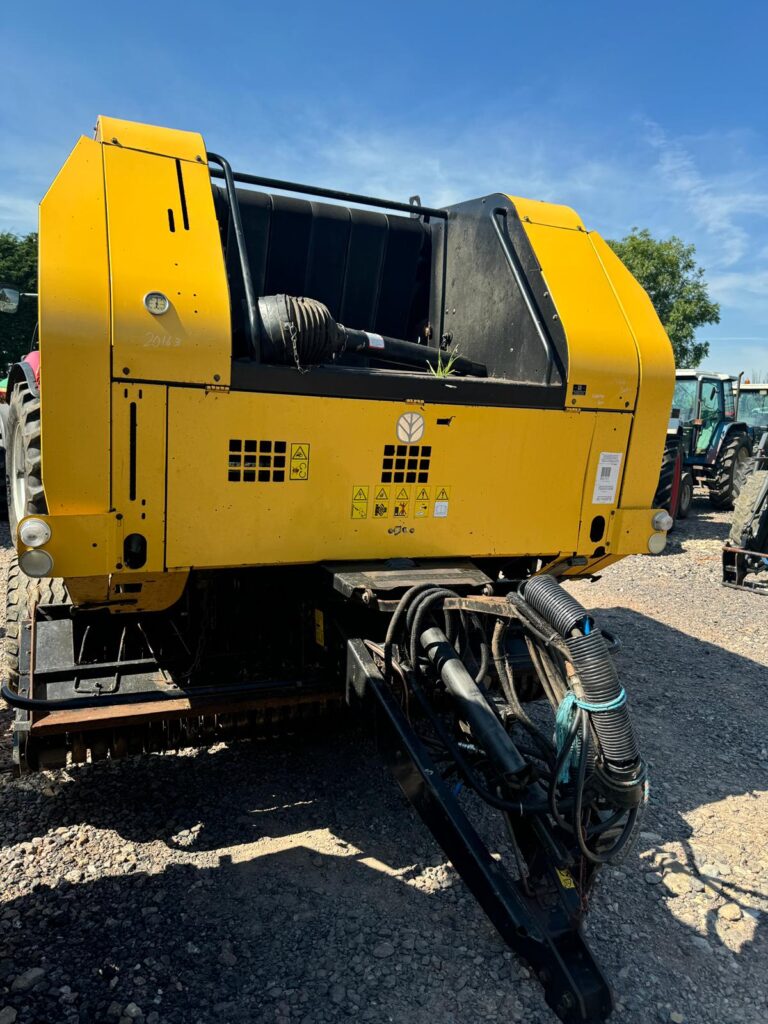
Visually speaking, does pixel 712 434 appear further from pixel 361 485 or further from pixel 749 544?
pixel 361 485

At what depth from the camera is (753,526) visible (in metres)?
7.20

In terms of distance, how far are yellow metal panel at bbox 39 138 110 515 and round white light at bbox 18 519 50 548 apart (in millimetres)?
68

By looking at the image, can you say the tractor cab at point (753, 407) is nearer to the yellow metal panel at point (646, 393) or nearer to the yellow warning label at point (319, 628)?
the yellow metal panel at point (646, 393)

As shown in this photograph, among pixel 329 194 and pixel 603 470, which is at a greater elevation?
pixel 329 194

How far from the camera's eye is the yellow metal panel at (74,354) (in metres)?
2.23

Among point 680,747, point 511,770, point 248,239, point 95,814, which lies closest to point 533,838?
point 511,770

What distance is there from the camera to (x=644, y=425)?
330cm

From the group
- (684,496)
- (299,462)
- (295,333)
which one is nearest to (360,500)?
(299,462)

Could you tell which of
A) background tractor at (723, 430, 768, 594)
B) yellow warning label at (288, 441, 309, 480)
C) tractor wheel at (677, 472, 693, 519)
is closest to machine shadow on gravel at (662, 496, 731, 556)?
tractor wheel at (677, 472, 693, 519)

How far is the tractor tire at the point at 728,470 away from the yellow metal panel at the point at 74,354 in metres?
11.3

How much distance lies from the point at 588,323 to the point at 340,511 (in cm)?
139

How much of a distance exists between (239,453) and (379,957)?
1.69m

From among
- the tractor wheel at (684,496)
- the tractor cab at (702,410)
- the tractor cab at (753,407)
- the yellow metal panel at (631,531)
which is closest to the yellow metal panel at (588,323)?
the yellow metal panel at (631,531)

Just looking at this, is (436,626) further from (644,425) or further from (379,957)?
(644,425)
